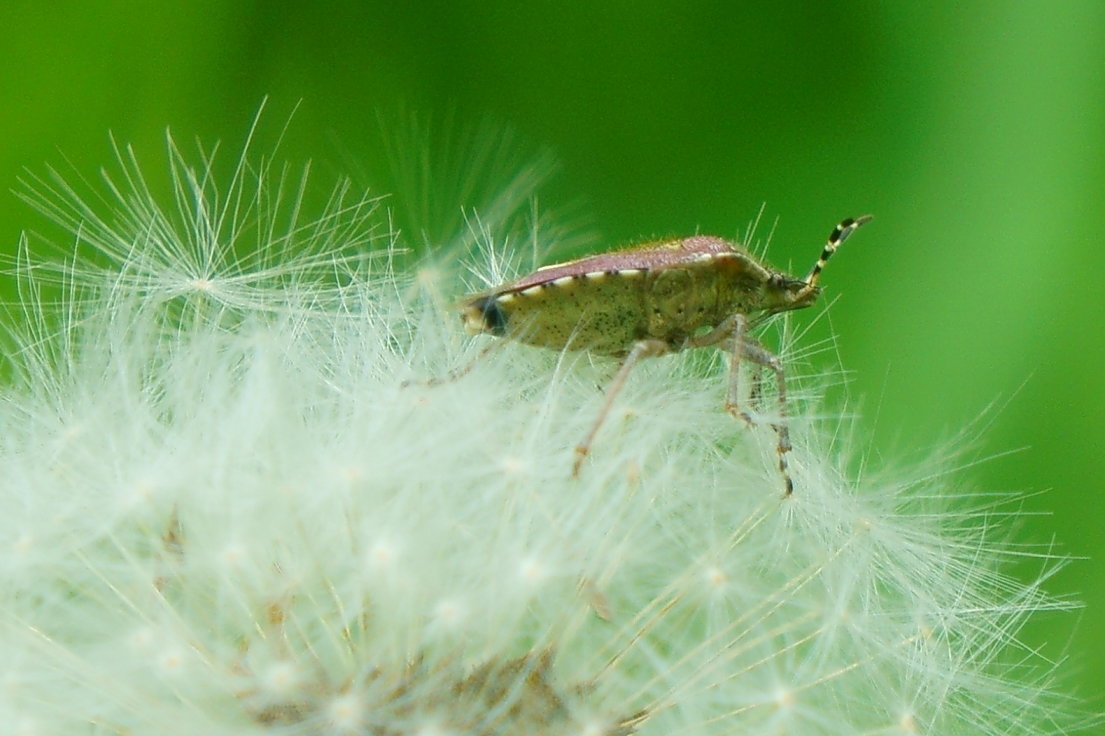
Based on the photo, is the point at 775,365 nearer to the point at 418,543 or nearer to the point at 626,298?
the point at 626,298

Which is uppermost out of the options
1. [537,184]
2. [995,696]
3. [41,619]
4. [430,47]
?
[430,47]

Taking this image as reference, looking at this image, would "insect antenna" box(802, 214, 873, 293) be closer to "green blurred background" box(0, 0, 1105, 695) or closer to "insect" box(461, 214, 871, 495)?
"insect" box(461, 214, 871, 495)

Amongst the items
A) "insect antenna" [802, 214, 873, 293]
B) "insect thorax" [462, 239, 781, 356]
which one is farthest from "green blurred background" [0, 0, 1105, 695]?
"insect thorax" [462, 239, 781, 356]

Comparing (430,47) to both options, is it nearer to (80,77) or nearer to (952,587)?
(80,77)

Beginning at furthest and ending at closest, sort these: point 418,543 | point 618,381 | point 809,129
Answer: point 809,129 → point 618,381 → point 418,543

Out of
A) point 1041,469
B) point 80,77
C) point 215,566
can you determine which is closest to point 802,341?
point 1041,469

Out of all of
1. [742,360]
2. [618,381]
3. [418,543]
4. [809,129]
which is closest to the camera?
[418,543]

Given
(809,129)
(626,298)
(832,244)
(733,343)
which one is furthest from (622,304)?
(809,129)
